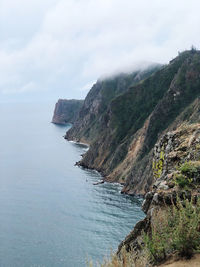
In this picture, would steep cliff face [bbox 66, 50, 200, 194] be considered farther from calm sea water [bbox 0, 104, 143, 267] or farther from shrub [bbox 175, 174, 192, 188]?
shrub [bbox 175, 174, 192, 188]

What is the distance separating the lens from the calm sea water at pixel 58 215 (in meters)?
57.2

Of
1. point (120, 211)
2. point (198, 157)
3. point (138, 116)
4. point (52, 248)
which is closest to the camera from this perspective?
point (198, 157)

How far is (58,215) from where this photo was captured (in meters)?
77.2

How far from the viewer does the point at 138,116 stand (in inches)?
5674

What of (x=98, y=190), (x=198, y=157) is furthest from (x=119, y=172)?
(x=198, y=157)

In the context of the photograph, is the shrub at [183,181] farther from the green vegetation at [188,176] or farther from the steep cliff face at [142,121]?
the steep cliff face at [142,121]

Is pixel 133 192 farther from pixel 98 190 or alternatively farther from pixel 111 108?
pixel 111 108

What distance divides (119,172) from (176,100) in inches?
1371

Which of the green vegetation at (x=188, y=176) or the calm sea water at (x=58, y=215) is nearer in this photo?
the green vegetation at (x=188, y=176)

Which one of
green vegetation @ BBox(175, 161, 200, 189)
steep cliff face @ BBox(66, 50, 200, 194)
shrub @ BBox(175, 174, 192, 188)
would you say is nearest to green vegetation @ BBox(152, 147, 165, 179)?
green vegetation @ BBox(175, 161, 200, 189)

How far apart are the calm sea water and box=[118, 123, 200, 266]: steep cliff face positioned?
18087 mm

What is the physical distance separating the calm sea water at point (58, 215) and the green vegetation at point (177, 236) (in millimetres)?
22637

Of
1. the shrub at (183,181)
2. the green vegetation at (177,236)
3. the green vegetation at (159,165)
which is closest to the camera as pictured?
the green vegetation at (177,236)

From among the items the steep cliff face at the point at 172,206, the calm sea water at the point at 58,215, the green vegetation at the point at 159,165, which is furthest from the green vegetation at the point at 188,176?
the calm sea water at the point at 58,215
